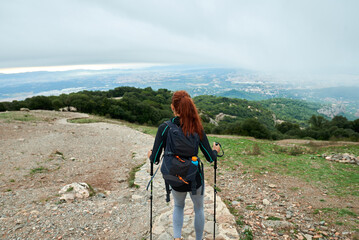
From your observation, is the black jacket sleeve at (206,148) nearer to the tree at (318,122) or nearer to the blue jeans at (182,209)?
the blue jeans at (182,209)

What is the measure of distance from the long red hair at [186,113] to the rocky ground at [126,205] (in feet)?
8.55

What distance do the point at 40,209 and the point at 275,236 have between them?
584cm

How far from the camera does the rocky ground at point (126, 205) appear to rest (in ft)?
13.8

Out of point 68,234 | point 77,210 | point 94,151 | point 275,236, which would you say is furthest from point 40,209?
point 94,151

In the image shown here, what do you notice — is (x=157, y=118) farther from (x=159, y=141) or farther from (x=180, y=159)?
(x=180, y=159)

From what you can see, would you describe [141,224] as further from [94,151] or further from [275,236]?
[94,151]

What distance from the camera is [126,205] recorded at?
5.56 meters

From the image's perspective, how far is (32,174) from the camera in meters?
7.86

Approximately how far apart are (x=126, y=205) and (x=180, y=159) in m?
3.82

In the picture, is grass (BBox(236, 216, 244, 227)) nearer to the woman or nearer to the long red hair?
the woman

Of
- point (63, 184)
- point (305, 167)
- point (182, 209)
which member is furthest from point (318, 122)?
point (182, 209)

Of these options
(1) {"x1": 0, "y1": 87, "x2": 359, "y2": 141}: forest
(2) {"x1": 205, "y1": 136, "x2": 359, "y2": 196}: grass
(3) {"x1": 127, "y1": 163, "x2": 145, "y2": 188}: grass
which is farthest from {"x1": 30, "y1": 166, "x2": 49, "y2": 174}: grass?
(1) {"x1": 0, "y1": 87, "x2": 359, "y2": 141}: forest

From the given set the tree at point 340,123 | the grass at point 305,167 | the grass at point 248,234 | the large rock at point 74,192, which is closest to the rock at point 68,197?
the large rock at point 74,192

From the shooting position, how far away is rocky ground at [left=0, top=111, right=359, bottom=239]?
4203 mm
